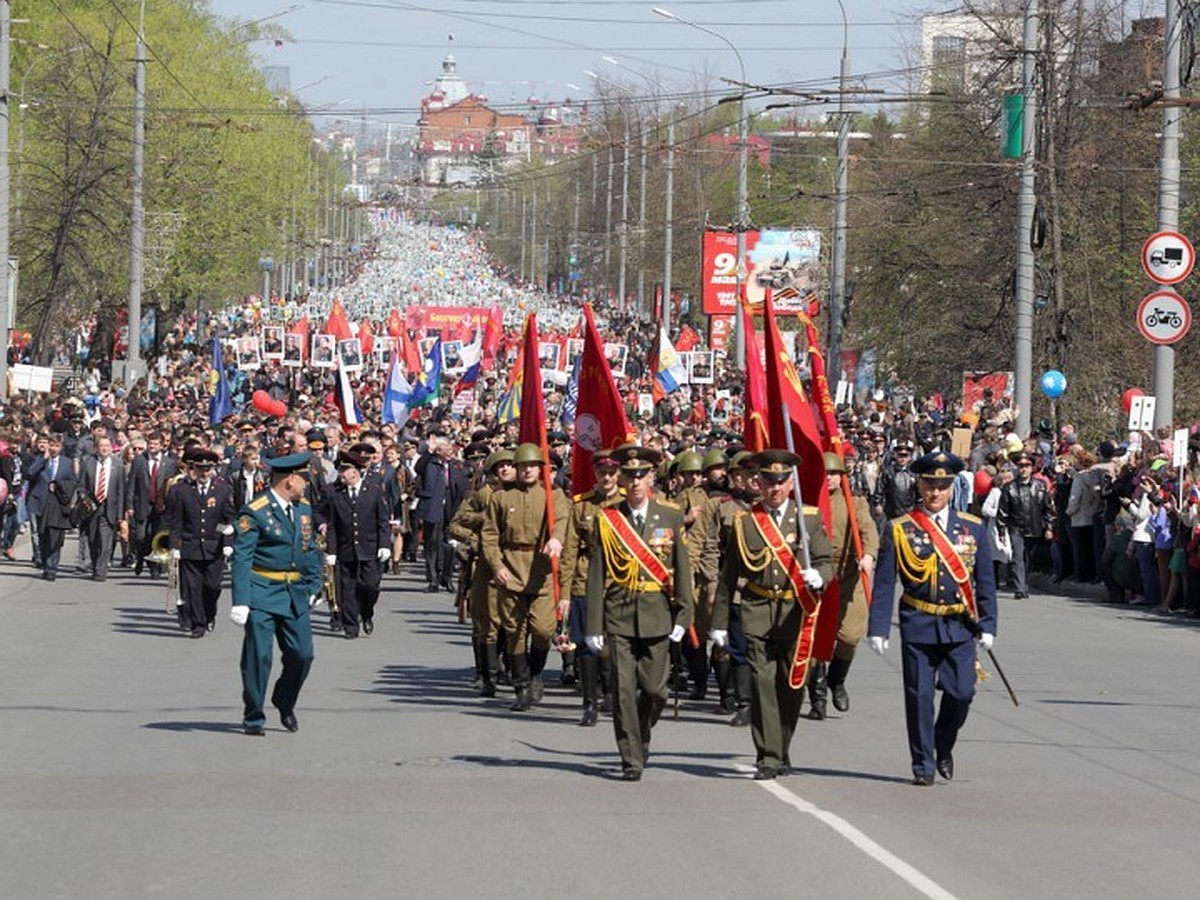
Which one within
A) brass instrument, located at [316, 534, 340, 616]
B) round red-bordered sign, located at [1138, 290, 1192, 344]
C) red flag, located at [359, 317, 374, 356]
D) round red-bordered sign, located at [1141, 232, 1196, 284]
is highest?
red flag, located at [359, 317, 374, 356]

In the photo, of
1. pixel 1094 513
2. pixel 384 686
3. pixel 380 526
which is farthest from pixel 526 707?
pixel 1094 513

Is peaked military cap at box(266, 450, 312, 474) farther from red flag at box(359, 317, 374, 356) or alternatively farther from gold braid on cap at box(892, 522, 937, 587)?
red flag at box(359, 317, 374, 356)

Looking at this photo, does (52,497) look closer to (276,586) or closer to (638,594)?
(276,586)

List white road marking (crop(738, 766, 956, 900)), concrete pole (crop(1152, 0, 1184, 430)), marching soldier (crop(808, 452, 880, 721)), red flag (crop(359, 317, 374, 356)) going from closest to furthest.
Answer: white road marking (crop(738, 766, 956, 900)) < marching soldier (crop(808, 452, 880, 721)) < concrete pole (crop(1152, 0, 1184, 430)) < red flag (crop(359, 317, 374, 356))

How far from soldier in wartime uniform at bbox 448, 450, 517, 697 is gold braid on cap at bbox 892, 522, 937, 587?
13.3 feet

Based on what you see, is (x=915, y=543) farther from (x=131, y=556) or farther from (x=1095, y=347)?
(x=1095, y=347)

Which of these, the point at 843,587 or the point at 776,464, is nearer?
the point at 776,464

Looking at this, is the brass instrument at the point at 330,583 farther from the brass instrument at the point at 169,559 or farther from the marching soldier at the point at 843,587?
the marching soldier at the point at 843,587

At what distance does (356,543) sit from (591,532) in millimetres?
7945

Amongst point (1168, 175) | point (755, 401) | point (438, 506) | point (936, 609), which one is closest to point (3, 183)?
point (438, 506)

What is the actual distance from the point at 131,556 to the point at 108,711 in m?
14.6

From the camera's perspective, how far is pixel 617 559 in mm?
12797

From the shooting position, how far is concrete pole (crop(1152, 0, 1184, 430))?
2789 cm

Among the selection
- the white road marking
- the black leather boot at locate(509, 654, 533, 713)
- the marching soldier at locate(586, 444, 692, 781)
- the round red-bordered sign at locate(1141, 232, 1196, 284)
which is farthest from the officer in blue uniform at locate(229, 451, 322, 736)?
the round red-bordered sign at locate(1141, 232, 1196, 284)
